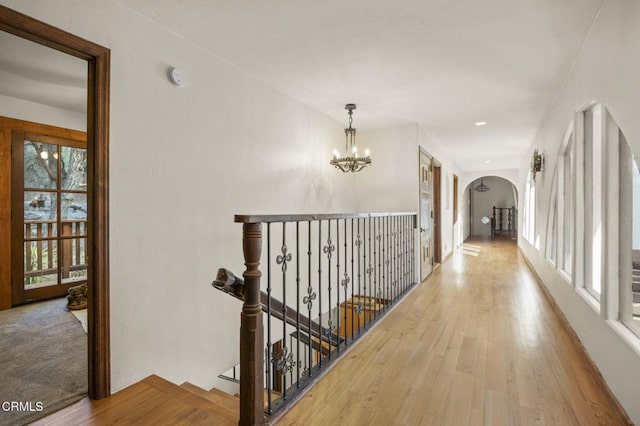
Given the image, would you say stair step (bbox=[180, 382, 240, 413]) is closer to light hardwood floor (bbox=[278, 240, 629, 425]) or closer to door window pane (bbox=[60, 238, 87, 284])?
light hardwood floor (bbox=[278, 240, 629, 425])

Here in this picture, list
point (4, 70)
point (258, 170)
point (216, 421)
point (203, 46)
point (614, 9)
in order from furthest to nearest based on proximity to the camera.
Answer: point (258, 170) < point (4, 70) < point (203, 46) < point (614, 9) < point (216, 421)

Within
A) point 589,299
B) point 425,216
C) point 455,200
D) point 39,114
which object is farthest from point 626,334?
point 455,200

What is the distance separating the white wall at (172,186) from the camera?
1902 mm

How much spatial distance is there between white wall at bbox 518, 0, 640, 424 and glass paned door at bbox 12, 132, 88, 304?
519cm

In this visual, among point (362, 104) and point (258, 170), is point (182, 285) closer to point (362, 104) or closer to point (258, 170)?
point (258, 170)

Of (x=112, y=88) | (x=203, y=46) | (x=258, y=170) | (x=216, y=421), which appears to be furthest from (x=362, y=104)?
(x=216, y=421)

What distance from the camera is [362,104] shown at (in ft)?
12.3

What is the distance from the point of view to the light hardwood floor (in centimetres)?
165

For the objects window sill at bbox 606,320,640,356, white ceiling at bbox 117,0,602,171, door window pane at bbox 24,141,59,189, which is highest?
white ceiling at bbox 117,0,602,171

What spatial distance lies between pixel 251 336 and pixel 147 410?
828 mm

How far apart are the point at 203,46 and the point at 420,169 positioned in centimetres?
350

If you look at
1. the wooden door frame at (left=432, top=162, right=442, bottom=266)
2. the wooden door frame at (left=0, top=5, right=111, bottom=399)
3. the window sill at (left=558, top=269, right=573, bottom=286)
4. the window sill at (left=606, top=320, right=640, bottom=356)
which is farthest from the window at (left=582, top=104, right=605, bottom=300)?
the wooden door frame at (left=432, top=162, right=442, bottom=266)

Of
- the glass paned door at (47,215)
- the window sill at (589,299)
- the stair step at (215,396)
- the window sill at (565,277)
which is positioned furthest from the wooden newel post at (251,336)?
the glass paned door at (47,215)

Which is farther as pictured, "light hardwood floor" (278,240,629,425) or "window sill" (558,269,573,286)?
"window sill" (558,269,573,286)
